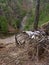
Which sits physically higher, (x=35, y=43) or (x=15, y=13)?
(x=35, y=43)

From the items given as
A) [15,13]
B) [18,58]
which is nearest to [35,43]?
[18,58]

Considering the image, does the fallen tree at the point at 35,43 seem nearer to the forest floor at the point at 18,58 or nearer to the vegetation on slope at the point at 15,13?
the forest floor at the point at 18,58

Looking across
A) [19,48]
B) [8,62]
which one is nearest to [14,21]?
[19,48]

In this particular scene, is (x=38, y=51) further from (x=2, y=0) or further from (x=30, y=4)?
(x=30, y=4)

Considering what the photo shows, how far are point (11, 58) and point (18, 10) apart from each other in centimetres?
1970

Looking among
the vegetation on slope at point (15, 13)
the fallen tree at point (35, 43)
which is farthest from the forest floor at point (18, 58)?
the vegetation on slope at point (15, 13)

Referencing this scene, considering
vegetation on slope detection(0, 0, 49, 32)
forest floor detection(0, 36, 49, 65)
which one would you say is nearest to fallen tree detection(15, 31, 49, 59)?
forest floor detection(0, 36, 49, 65)

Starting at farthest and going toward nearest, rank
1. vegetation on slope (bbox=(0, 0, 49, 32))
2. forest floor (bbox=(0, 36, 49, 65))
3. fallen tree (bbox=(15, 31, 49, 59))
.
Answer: vegetation on slope (bbox=(0, 0, 49, 32))
fallen tree (bbox=(15, 31, 49, 59))
forest floor (bbox=(0, 36, 49, 65))

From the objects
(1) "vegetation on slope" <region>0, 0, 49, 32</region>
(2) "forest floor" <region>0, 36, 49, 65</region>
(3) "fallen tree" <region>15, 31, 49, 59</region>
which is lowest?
(1) "vegetation on slope" <region>0, 0, 49, 32</region>

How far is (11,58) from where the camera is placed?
26.1ft

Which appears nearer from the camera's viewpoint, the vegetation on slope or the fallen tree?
the fallen tree

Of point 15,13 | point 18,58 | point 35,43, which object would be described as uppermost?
point 35,43

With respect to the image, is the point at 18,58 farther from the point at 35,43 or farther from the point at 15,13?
the point at 15,13

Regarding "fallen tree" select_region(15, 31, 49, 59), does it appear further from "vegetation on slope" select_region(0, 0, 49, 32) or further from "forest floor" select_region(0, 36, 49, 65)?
"vegetation on slope" select_region(0, 0, 49, 32)
